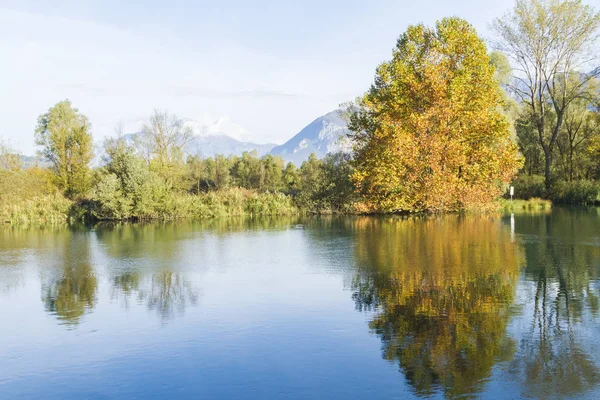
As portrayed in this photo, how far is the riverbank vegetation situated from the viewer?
109ft

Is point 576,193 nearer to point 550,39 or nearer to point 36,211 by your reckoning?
point 550,39

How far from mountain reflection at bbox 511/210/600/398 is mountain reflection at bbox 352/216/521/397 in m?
0.44

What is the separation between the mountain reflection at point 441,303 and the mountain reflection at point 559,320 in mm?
440

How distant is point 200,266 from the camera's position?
16.5 m

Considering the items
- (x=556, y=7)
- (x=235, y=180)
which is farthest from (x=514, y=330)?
(x=235, y=180)

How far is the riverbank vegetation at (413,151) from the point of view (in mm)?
33094

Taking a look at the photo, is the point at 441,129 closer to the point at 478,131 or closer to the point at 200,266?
the point at 478,131

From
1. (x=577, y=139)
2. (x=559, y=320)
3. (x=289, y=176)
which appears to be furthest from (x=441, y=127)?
(x=289, y=176)

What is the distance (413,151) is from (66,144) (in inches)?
1276

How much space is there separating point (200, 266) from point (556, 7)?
3725 centimetres

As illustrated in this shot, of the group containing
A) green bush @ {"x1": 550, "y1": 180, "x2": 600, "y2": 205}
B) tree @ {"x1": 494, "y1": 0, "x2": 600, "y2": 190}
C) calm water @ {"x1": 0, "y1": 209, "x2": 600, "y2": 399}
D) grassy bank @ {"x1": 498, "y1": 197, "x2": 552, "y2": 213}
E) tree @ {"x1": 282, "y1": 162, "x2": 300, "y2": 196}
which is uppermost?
tree @ {"x1": 494, "y1": 0, "x2": 600, "y2": 190}

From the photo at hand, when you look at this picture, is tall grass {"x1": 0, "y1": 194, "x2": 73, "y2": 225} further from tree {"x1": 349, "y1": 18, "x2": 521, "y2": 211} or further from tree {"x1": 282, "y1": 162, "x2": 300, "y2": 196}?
tree {"x1": 282, "y1": 162, "x2": 300, "y2": 196}

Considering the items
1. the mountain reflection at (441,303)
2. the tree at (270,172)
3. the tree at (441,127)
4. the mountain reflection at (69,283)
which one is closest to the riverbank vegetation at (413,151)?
the tree at (441,127)

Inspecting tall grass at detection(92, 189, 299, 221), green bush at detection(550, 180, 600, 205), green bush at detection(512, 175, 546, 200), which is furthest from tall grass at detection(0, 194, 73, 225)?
green bush at detection(550, 180, 600, 205)
